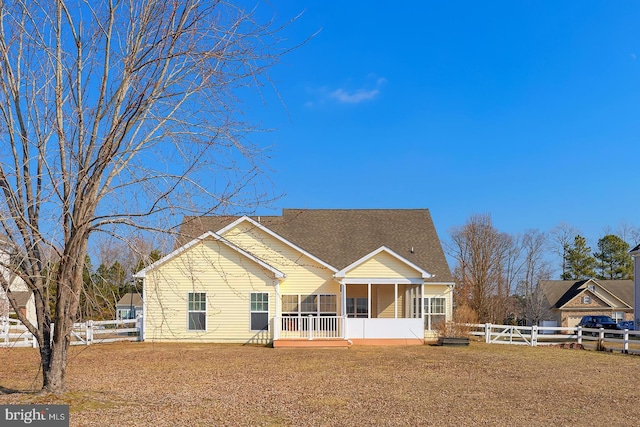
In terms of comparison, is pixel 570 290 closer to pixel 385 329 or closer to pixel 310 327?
pixel 385 329

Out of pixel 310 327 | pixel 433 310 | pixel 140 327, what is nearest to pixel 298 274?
pixel 310 327

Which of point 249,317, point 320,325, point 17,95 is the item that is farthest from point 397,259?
point 17,95

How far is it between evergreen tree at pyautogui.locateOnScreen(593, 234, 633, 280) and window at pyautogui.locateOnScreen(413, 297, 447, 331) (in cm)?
4620

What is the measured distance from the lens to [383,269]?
79.4 ft

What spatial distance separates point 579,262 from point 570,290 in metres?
13.4

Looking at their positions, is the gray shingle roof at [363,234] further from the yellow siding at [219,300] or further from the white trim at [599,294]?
the white trim at [599,294]

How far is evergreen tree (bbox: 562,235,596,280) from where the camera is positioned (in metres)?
65.1

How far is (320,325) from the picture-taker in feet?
74.9

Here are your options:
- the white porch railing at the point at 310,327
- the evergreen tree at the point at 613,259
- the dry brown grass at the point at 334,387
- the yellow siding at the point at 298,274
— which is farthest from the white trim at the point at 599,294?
the white porch railing at the point at 310,327

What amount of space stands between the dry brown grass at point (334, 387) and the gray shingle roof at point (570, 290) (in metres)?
34.9

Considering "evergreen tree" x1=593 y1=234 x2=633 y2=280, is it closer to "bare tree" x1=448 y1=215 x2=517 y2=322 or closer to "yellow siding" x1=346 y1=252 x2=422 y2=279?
"bare tree" x1=448 y1=215 x2=517 y2=322

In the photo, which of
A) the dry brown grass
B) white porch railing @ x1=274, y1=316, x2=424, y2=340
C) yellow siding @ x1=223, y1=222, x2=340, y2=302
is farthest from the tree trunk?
yellow siding @ x1=223, y1=222, x2=340, y2=302

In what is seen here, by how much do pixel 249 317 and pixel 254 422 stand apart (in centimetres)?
1512

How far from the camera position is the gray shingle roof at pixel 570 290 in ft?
171
